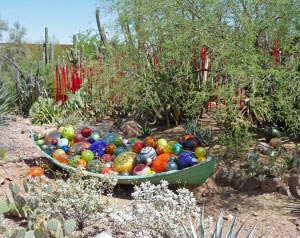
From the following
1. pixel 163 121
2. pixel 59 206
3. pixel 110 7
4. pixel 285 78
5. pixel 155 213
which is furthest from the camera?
pixel 163 121

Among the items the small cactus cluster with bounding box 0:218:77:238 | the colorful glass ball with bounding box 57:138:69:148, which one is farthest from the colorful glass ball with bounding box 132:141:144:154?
the small cactus cluster with bounding box 0:218:77:238

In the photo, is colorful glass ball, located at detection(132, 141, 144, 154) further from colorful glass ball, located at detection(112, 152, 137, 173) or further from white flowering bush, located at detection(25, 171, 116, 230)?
white flowering bush, located at detection(25, 171, 116, 230)

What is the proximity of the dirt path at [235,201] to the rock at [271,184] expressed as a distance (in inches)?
3.0

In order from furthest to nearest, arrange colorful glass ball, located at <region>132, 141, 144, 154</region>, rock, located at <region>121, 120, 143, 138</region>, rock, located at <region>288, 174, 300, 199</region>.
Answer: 1. rock, located at <region>121, 120, 143, 138</region>
2. colorful glass ball, located at <region>132, 141, 144, 154</region>
3. rock, located at <region>288, 174, 300, 199</region>

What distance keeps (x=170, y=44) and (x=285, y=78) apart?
188 centimetres

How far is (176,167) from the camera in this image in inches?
241

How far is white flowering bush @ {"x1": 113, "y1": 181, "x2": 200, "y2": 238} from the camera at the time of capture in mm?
4102

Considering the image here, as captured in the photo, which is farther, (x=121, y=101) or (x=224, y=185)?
(x=121, y=101)

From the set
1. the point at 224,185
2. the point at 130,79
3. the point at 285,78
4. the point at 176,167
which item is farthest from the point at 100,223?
the point at 130,79

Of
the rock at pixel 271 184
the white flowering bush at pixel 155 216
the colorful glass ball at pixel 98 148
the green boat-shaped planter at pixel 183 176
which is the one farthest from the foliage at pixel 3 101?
the white flowering bush at pixel 155 216

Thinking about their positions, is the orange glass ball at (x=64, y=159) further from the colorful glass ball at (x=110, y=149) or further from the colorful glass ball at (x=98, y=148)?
the colorful glass ball at (x=110, y=149)

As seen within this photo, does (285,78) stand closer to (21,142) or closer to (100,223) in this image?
(100,223)

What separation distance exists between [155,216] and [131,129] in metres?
4.43

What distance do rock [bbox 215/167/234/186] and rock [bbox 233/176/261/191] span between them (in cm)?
8
